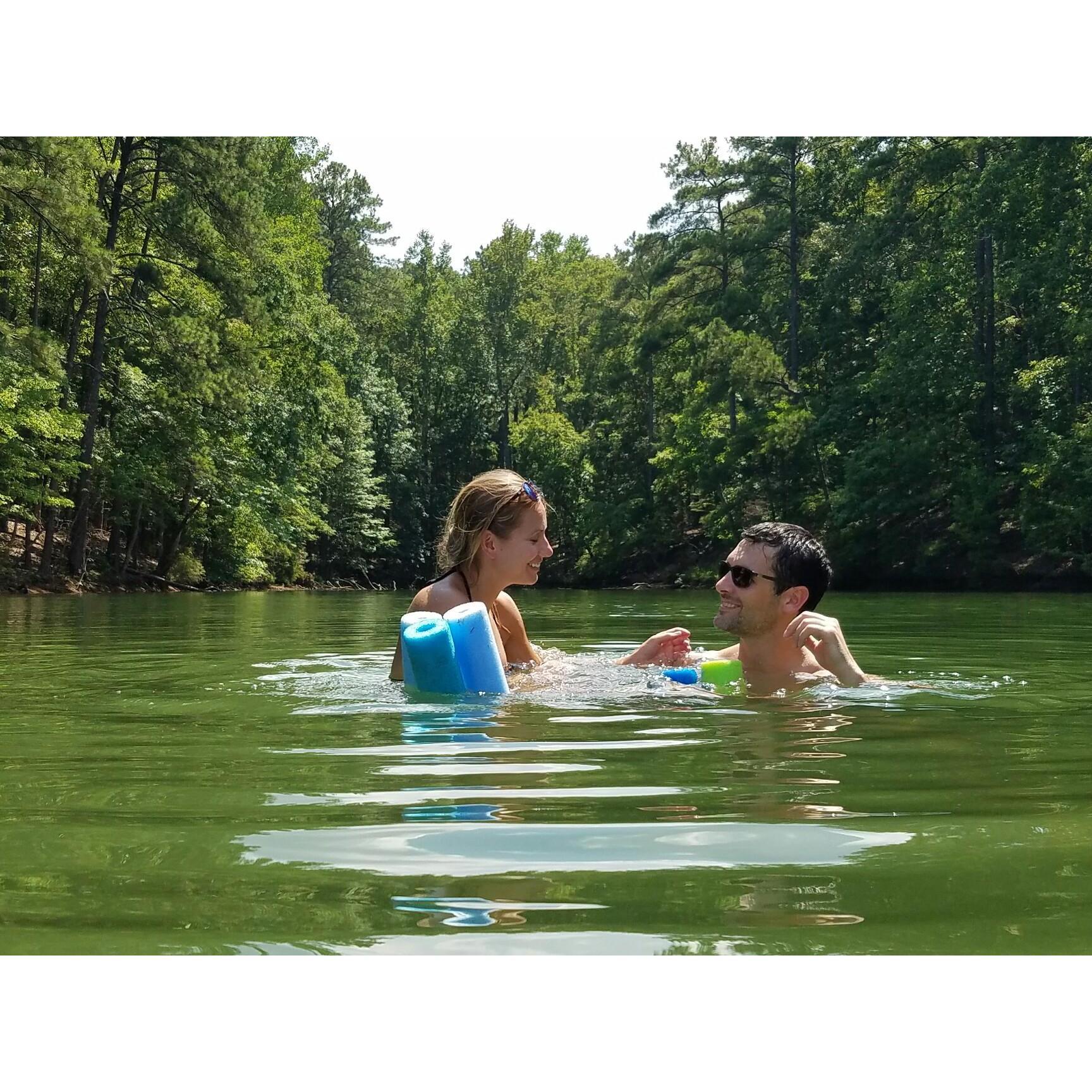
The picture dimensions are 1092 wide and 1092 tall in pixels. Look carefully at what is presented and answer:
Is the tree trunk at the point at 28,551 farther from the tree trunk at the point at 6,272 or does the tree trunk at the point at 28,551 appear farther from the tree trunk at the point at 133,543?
the tree trunk at the point at 6,272

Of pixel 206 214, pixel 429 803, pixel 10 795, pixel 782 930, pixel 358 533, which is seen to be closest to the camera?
pixel 782 930

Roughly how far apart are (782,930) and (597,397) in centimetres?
5225

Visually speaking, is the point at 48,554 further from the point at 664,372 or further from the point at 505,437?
the point at 505,437

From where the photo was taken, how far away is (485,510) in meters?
6.67

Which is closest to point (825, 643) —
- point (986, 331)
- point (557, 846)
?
point (557, 846)

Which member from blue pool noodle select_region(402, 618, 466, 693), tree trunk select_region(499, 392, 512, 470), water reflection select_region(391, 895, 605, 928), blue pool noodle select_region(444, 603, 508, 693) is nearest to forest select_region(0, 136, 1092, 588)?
tree trunk select_region(499, 392, 512, 470)

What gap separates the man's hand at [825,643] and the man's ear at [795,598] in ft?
0.15

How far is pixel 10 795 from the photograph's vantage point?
420cm

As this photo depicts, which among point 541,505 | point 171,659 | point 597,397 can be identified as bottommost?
point 171,659

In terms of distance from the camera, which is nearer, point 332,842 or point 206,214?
point 332,842

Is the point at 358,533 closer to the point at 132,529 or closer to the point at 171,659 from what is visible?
the point at 132,529

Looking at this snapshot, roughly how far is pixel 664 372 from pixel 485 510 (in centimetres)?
4267

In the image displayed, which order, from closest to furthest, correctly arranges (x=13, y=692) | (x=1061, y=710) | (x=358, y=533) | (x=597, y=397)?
(x=1061, y=710) → (x=13, y=692) → (x=358, y=533) → (x=597, y=397)

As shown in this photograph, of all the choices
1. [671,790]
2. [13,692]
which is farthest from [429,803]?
[13,692]
